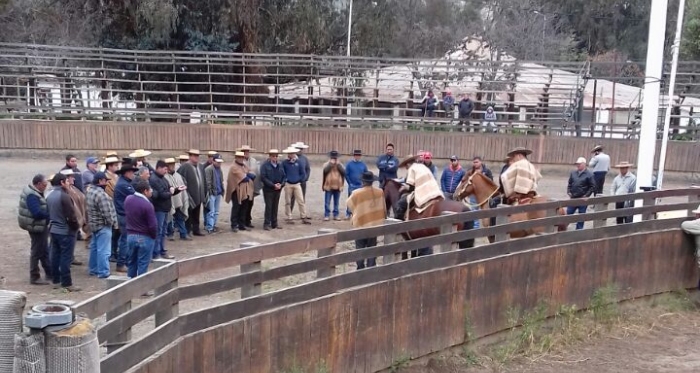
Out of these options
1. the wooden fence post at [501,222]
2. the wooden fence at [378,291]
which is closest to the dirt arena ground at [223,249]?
the wooden fence at [378,291]

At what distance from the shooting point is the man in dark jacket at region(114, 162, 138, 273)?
411 inches

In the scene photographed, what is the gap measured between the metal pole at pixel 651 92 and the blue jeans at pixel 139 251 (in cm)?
718

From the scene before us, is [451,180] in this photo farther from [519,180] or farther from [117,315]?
[117,315]

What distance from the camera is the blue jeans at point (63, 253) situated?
31.8ft

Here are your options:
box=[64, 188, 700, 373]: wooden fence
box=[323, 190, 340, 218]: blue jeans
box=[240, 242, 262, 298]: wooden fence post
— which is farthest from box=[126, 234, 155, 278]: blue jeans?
box=[323, 190, 340, 218]: blue jeans

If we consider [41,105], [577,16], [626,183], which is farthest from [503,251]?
[577,16]

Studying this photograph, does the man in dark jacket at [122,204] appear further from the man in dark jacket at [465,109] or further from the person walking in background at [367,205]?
the man in dark jacket at [465,109]

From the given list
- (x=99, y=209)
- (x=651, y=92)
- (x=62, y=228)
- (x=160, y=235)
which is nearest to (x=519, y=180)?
(x=651, y=92)

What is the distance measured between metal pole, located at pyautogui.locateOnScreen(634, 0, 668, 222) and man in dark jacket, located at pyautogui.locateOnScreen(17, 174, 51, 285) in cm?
837

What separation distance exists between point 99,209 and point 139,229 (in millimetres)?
738

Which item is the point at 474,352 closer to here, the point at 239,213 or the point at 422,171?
the point at 422,171

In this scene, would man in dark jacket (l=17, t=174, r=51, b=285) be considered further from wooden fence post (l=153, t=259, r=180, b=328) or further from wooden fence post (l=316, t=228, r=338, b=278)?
wooden fence post (l=153, t=259, r=180, b=328)

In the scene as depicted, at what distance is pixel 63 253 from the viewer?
970 centimetres

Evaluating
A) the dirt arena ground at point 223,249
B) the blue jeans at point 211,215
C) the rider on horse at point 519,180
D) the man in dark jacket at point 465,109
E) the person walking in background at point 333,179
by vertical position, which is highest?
the man in dark jacket at point 465,109
